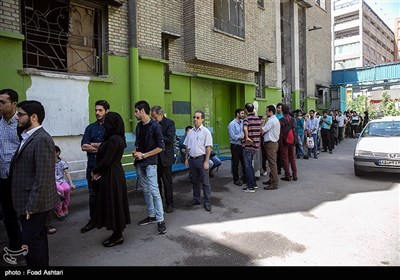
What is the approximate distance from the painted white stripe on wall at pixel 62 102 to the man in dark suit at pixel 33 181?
12.5ft

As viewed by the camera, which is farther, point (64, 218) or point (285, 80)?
point (285, 80)

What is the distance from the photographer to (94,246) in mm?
3752

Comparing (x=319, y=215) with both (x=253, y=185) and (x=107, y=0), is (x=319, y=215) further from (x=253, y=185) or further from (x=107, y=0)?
(x=107, y=0)

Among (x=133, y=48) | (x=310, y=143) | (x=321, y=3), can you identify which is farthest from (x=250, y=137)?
(x=321, y=3)

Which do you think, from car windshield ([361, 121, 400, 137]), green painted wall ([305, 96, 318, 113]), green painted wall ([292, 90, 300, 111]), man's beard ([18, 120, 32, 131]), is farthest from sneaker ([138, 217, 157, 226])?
green painted wall ([305, 96, 318, 113])

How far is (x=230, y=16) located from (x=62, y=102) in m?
7.61

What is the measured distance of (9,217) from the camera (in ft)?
11.5

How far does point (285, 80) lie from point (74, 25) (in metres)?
13.2

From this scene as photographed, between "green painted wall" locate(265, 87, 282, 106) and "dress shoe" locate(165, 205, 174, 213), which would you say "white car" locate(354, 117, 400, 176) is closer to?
"dress shoe" locate(165, 205, 174, 213)

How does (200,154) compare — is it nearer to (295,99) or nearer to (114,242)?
(114,242)

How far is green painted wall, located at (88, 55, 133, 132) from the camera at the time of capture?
7.11 meters

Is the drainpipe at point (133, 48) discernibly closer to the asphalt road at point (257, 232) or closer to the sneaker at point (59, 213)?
the asphalt road at point (257, 232)

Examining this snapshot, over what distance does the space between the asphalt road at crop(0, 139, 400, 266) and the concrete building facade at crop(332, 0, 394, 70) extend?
5910 centimetres
